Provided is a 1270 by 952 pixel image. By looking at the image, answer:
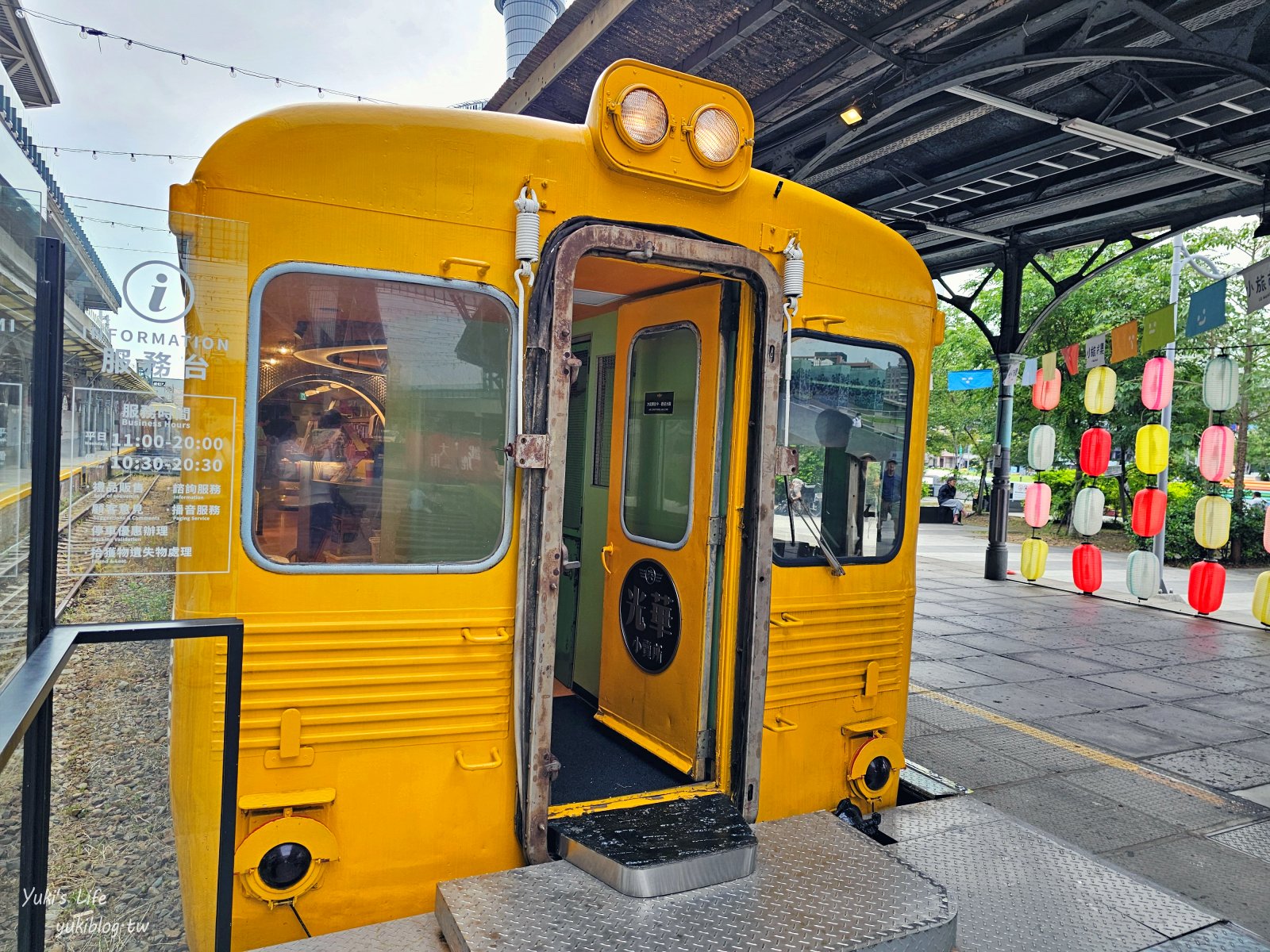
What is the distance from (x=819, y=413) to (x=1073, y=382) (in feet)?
51.1

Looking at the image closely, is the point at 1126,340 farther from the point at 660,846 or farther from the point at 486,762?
the point at 486,762

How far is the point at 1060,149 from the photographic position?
266 inches

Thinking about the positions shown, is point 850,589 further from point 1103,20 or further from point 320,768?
point 1103,20

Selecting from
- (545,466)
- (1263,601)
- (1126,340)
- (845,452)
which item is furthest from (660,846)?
(1263,601)

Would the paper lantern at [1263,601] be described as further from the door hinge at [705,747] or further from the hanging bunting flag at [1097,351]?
the door hinge at [705,747]

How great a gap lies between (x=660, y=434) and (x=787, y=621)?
104 cm

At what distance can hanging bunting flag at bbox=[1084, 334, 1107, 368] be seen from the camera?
9.80 metres

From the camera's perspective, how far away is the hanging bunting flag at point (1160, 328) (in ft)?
27.1

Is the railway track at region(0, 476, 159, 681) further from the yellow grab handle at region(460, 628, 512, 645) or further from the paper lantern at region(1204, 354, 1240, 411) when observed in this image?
the paper lantern at region(1204, 354, 1240, 411)

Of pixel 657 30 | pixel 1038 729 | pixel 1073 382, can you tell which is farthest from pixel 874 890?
pixel 1073 382

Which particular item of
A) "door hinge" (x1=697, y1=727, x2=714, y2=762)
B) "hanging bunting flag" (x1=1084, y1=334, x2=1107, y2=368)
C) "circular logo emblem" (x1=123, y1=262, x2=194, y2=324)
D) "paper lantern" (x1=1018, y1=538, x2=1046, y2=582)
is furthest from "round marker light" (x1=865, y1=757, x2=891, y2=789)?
"paper lantern" (x1=1018, y1=538, x2=1046, y2=582)

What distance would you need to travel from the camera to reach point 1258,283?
21.8 feet

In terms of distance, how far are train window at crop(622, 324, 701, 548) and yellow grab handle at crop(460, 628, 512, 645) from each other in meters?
1.08

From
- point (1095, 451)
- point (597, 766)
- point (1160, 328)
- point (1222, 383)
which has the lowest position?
point (597, 766)
